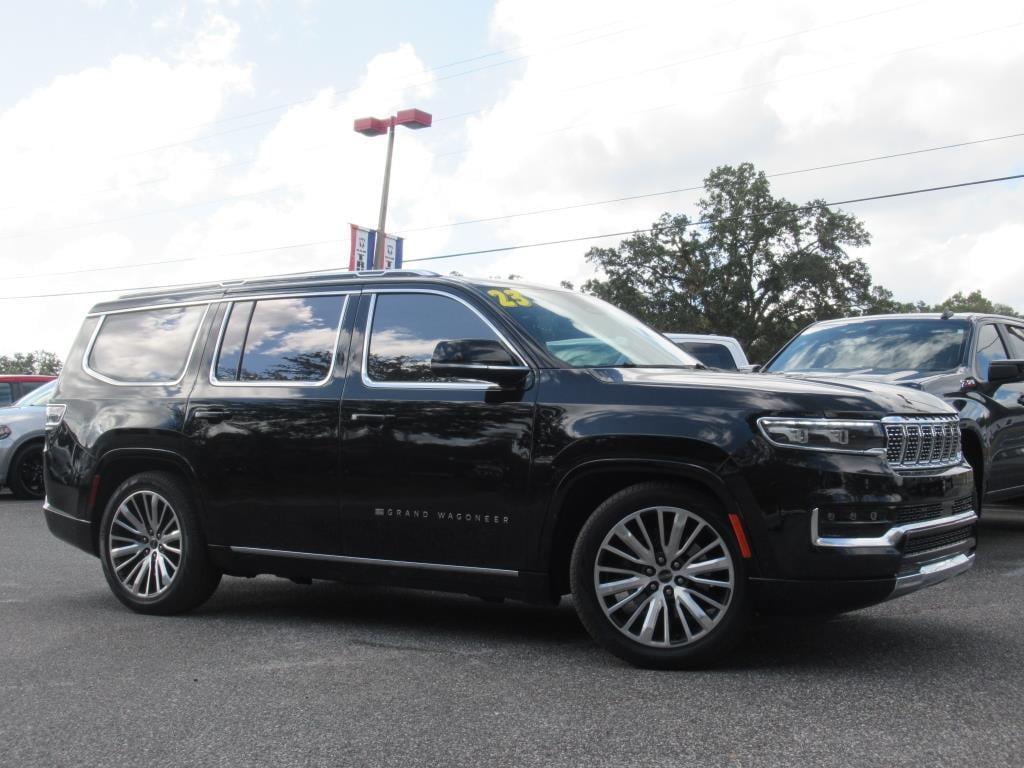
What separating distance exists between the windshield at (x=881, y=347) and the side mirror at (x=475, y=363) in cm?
459

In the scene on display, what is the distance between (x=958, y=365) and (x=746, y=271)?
53.5 m

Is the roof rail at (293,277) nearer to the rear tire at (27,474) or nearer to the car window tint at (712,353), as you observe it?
the car window tint at (712,353)

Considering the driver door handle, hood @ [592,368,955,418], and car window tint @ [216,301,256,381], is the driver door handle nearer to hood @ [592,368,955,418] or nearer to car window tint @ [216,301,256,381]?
car window tint @ [216,301,256,381]

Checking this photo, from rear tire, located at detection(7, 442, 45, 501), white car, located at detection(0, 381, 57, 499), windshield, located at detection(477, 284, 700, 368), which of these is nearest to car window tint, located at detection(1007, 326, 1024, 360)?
windshield, located at detection(477, 284, 700, 368)

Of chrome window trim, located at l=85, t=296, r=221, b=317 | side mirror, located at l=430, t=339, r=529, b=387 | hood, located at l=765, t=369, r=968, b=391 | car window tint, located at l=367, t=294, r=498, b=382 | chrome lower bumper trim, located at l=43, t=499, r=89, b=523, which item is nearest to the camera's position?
side mirror, located at l=430, t=339, r=529, b=387

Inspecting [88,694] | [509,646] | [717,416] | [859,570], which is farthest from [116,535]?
[859,570]

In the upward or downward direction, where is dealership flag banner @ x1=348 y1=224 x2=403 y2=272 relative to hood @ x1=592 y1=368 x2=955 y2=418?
upward

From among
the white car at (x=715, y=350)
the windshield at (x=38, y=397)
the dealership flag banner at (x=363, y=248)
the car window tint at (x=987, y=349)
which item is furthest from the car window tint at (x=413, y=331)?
the dealership flag banner at (x=363, y=248)

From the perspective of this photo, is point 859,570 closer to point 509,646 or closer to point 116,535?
point 509,646

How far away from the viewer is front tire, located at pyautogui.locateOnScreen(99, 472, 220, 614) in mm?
6434

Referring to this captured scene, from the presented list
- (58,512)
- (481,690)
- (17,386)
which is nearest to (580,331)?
(481,690)

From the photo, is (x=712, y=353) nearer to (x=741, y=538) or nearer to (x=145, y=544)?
(x=145, y=544)

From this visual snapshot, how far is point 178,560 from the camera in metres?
6.50

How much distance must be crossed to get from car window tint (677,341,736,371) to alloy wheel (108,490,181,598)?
8.36m
